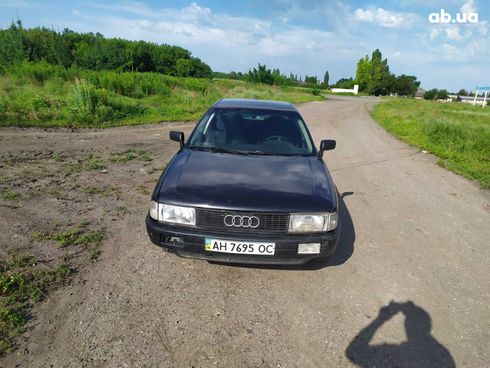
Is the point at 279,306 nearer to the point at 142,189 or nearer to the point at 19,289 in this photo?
the point at 19,289

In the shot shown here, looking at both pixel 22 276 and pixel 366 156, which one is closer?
pixel 22 276

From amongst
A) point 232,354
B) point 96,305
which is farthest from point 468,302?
point 96,305

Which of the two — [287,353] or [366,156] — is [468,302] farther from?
[366,156]

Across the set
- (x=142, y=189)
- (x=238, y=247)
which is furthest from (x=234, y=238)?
(x=142, y=189)

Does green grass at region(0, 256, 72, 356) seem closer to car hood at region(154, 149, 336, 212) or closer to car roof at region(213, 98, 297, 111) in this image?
car hood at region(154, 149, 336, 212)

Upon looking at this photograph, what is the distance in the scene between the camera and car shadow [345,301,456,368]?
2322mm

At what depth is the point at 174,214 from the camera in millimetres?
2846

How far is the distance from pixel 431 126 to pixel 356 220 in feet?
35.0

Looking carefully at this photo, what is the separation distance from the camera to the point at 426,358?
2.38m

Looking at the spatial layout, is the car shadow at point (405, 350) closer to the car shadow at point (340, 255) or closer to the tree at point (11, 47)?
the car shadow at point (340, 255)

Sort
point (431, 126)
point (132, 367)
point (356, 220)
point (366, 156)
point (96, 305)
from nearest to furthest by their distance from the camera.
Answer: point (132, 367) → point (96, 305) → point (356, 220) → point (366, 156) → point (431, 126)

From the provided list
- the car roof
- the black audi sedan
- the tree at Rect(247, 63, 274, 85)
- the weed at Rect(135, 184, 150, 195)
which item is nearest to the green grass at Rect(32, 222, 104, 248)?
the black audi sedan

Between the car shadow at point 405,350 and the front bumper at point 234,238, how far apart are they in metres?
0.73

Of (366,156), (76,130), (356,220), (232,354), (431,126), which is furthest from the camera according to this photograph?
(431,126)
